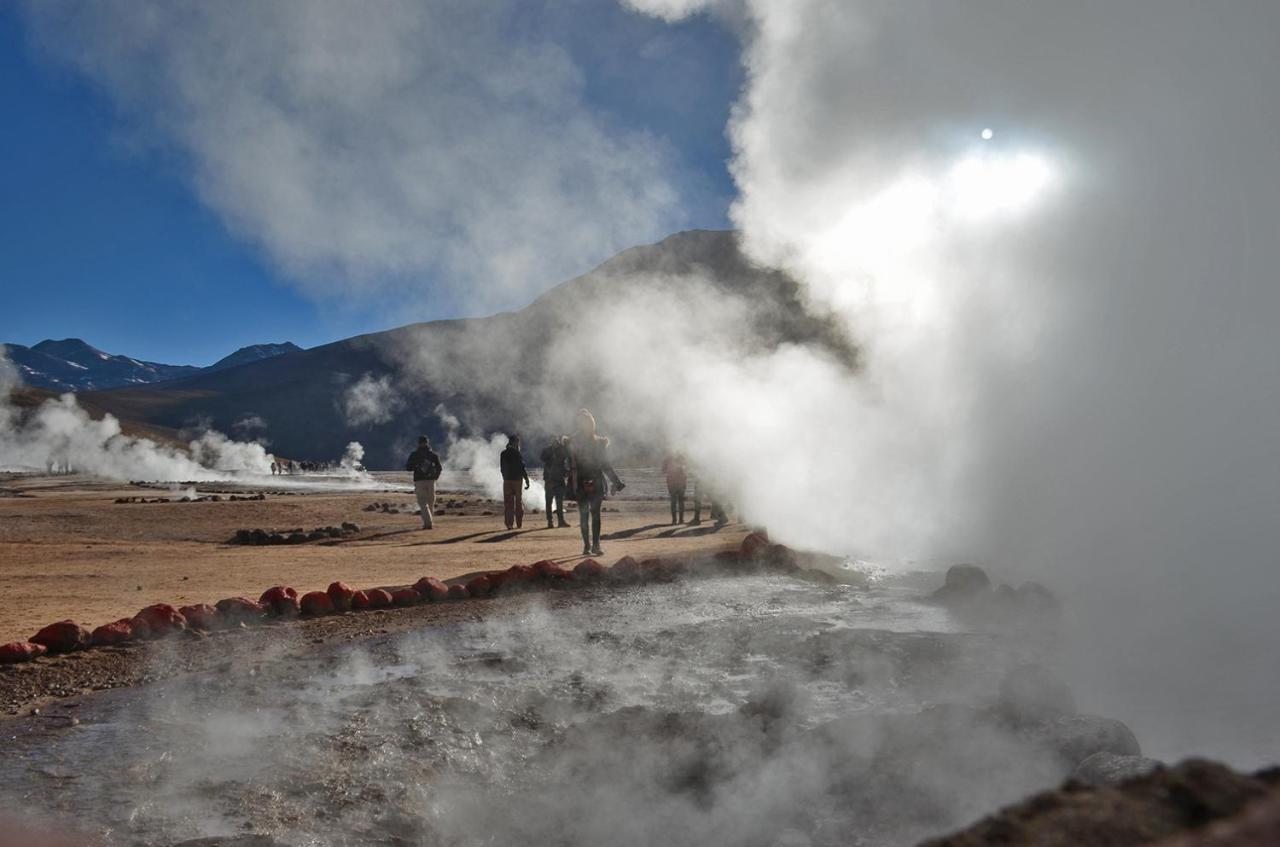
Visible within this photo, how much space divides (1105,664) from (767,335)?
165ft

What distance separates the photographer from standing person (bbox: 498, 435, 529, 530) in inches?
572

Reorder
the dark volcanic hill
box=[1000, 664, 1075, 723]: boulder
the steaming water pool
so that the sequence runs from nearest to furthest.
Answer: the steaming water pool
box=[1000, 664, 1075, 723]: boulder
the dark volcanic hill

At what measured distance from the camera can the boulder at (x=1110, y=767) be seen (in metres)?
3.17

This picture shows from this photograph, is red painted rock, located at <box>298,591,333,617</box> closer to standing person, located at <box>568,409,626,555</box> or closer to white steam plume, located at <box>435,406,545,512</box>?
standing person, located at <box>568,409,626,555</box>

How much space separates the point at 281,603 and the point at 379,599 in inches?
32.0

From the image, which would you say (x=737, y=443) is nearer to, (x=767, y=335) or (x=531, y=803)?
(x=531, y=803)

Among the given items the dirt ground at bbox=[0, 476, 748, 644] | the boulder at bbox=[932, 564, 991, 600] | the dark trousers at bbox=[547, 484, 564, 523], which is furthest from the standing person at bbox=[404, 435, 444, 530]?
the boulder at bbox=[932, 564, 991, 600]

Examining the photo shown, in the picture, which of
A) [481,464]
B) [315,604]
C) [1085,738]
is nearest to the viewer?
[1085,738]

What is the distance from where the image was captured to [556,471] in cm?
1512

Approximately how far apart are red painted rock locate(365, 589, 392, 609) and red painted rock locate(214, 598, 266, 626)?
90 cm

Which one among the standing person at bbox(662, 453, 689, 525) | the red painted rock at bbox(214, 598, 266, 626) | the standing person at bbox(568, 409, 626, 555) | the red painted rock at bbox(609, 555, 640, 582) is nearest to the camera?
the red painted rock at bbox(214, 598, 266, 626)

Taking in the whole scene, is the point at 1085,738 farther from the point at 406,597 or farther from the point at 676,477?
the point at 676,477

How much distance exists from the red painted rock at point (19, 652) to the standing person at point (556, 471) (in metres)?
9.31

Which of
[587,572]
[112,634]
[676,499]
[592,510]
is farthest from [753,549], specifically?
[676,499]
